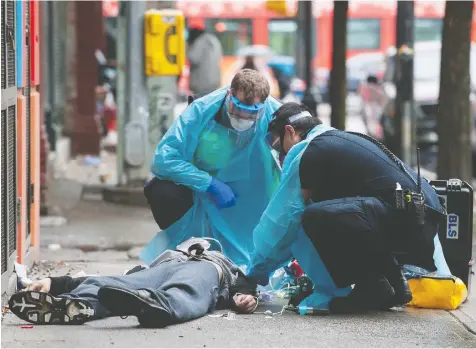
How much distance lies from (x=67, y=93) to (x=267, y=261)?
1180 centimetres

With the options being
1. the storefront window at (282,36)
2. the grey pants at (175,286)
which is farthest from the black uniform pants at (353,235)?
the storefront window at (282,36)

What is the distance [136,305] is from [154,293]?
0.12 meters

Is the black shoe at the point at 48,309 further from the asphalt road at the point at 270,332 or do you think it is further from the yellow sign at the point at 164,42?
the yellow sign at the point at 164,42

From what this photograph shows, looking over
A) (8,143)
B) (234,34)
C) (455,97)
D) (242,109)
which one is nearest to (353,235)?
(242,109)

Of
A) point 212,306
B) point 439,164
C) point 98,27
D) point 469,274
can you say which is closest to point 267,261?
point 212,306

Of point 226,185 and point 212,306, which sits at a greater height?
point 226,185

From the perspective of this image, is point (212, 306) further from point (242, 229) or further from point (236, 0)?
point (236, 0)

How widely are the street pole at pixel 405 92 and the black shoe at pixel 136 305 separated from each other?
31.8 feet

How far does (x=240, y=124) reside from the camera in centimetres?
685

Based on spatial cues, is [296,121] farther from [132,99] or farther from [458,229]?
[132,99]

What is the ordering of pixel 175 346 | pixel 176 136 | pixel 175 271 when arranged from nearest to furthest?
pixel 175 346 < pixel 175 271 < pixel 176 136

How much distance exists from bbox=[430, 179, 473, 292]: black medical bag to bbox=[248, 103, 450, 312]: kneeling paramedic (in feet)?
1.45

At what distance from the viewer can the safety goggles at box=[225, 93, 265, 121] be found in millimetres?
6688

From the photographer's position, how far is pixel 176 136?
6.88 meters
